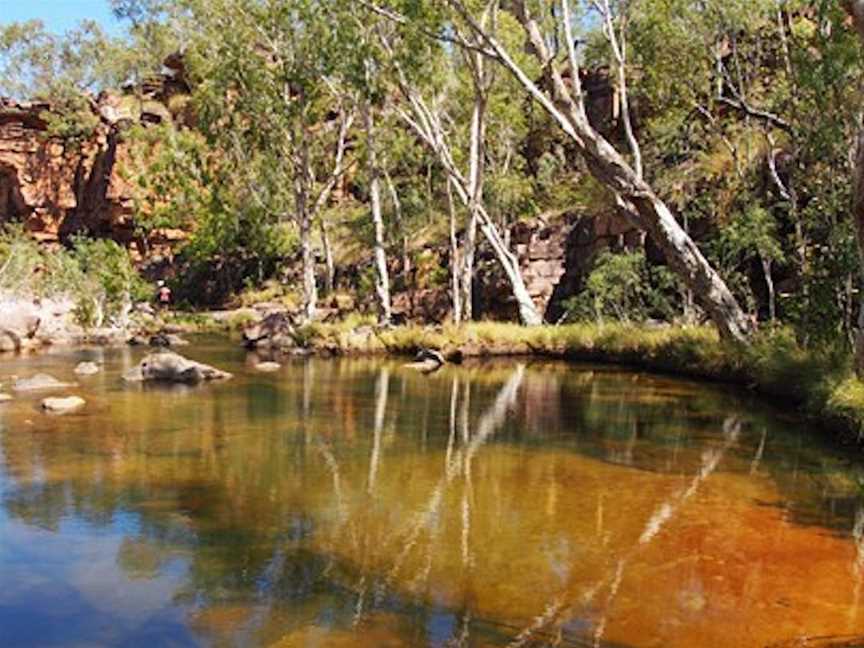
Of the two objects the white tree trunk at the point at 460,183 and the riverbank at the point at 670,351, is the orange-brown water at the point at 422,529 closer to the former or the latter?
the riverbank at the point at 670,351

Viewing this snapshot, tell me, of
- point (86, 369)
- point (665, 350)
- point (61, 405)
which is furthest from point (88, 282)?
point (665, 350)

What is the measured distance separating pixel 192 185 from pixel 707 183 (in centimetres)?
2838

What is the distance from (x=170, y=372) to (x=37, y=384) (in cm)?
269

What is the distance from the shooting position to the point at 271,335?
31531mm

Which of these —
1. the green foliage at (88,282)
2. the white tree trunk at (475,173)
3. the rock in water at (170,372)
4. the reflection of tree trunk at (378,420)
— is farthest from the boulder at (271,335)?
the rock in water at (170,372)

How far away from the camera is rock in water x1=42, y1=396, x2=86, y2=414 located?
49.6 ft

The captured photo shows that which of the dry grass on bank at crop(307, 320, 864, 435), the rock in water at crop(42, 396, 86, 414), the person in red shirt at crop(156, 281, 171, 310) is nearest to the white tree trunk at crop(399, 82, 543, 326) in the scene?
the dry grass on bank at crop(307, 320, 864, 435)

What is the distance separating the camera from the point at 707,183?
2983cm

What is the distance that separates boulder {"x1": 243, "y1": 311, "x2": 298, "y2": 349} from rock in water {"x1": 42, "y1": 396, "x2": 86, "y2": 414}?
567 inches

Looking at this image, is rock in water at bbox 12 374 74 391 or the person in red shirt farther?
the person in red shirt

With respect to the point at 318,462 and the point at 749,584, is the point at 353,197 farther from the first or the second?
the point at 749,584

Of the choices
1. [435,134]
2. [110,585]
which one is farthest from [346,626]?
[435,134]

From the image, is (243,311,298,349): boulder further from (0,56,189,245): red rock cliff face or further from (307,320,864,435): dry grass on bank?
(0,56,189,245): red rock cliff face

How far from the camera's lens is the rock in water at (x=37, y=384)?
17.8m
